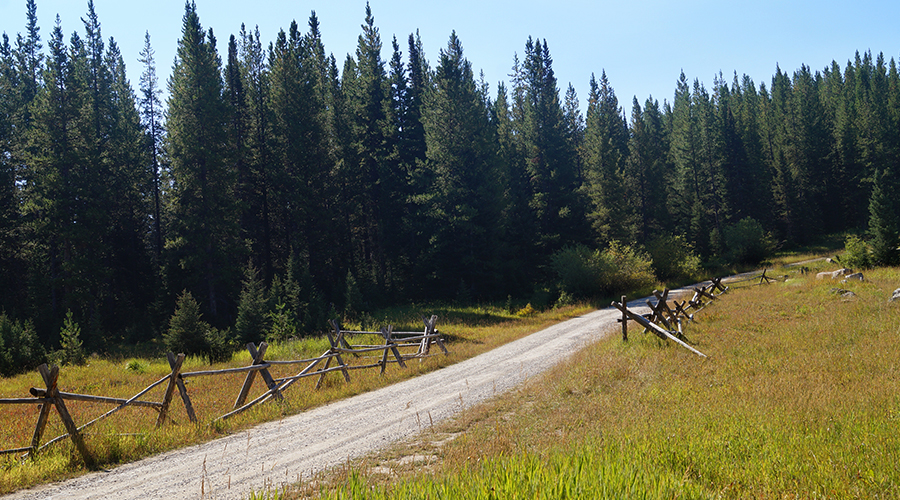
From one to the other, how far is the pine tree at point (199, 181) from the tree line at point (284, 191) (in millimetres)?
150

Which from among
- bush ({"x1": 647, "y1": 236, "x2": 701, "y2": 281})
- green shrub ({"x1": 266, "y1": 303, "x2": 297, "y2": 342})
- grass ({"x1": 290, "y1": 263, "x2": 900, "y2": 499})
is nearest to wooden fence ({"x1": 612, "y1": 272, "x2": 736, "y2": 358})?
grass ({"x1": 290, "y1": 263, "x2": 900, "y2": 499})

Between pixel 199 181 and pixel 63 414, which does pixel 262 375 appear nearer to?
pixel 63 414

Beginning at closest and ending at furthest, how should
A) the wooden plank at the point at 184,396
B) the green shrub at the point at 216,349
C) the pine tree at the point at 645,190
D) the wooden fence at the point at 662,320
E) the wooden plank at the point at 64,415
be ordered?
1. the wooden plank at the point at 64,415
2. the wooden plank at the point at 184,396
3. the wooden fence at the point at 662,320
4. the green shrub at the point at 216,349
5. the pine tree at the point at 645,190

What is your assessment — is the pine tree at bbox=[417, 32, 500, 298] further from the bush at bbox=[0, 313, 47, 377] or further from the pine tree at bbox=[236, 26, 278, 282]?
the bush at bbox=[0, 313, 47, 377]

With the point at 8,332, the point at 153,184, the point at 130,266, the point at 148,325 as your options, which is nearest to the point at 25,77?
the point at 153,184

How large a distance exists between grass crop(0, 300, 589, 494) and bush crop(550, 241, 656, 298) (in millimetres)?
5820

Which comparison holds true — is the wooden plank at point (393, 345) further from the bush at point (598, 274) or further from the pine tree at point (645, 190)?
the pine tree at point (645, 190)

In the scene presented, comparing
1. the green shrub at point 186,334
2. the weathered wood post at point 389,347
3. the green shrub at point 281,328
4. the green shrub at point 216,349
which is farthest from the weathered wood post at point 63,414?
the green shrub at point 281,328

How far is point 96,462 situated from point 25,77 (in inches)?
2419

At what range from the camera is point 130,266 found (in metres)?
42.2

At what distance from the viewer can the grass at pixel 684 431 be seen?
483 cm

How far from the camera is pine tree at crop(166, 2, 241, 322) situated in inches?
1412

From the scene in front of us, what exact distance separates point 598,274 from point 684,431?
95.6 feet

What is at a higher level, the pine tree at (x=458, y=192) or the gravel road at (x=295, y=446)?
the pine tree at (x=458, y=192)
